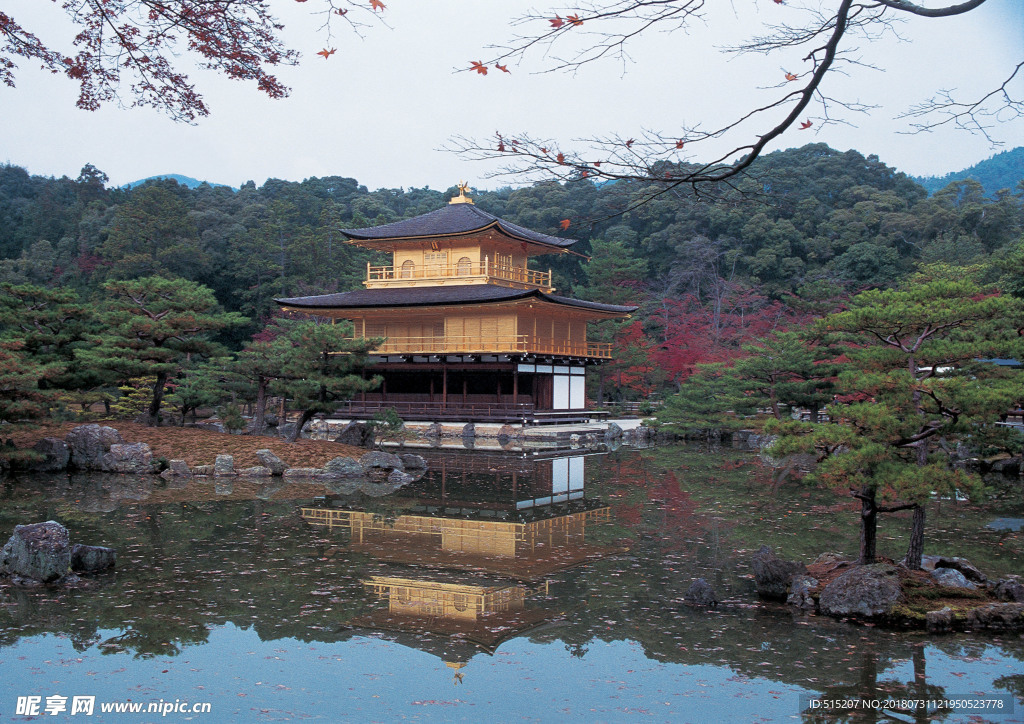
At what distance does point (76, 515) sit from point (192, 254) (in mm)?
32282

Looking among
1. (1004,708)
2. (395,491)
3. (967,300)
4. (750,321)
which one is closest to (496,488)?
(395,491)

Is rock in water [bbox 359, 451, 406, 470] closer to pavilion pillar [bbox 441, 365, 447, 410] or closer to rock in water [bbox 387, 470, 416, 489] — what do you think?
rock in water [bbox 387, 470, 416, 489]

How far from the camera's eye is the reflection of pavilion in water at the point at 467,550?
6734 mm

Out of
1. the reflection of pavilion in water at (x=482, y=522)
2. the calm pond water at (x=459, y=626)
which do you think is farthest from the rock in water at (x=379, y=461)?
the calm pond water at (x=459, y=626)

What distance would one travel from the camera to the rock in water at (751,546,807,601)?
7.57 metres

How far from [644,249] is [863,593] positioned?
157 ft

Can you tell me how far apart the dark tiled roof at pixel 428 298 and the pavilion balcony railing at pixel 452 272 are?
0.53 meters

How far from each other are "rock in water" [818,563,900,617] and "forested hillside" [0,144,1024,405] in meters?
24.4

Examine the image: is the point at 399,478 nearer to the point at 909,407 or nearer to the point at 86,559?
the point at 86,559

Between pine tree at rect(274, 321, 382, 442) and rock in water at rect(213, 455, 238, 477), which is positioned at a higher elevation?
pine tree at rect(274, 321, 382, 442)

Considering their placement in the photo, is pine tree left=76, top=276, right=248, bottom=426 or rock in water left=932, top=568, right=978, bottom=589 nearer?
rock in water left=932, top=568, right=978, bottom=589

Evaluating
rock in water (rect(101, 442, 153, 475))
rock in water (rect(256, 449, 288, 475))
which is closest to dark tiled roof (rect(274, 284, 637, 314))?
rock in water (rect(256, 449, 288, 475))

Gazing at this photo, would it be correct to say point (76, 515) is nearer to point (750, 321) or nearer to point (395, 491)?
point (395, 491)

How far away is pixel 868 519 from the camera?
768cm
